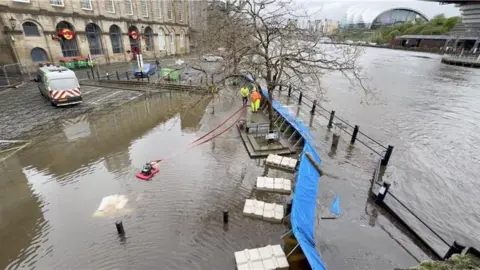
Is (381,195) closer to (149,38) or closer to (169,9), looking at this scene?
(149,38)

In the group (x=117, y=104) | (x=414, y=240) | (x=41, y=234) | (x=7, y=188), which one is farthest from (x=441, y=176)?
(x=117, y=104)

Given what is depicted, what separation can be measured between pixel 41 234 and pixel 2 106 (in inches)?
565

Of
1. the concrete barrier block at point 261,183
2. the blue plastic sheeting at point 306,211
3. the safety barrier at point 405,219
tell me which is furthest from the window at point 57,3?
the safety barrier at point 405,219

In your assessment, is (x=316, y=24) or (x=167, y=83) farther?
(x=167, y=83)

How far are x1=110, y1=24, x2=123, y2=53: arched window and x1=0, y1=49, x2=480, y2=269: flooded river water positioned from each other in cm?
2263

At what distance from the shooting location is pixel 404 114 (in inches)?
688

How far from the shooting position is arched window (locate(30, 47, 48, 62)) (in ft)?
77.4

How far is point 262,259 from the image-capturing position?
5.26 metres

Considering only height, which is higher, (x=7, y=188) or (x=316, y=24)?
(x=316, y=24)

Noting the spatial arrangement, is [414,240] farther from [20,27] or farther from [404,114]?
[20,27]

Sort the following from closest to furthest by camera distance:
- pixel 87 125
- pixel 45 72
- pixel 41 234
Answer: pixel 41 234 < pixel 87 125 < pixel 45 72

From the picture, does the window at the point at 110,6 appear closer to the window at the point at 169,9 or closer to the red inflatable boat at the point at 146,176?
the window at the point at 169,9

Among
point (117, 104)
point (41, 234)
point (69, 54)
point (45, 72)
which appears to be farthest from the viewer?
point (69, 54)

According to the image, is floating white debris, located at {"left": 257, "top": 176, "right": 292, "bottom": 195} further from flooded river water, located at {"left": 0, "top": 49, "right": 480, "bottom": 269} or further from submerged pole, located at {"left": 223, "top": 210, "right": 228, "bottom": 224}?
submerged pole, located at {"left": 223, "top": 210, "right": 228, "bottom": 224}
